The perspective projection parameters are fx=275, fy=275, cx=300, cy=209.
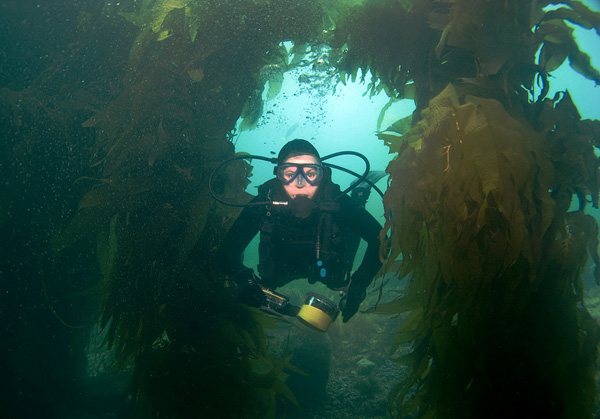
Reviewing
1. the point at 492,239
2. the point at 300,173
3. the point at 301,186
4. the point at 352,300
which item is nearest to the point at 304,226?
the point at 301,186

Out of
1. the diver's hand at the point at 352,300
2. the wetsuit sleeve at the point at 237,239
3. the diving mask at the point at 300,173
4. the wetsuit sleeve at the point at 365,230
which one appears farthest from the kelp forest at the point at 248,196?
the wetsuit sleeve at the point at 365,230

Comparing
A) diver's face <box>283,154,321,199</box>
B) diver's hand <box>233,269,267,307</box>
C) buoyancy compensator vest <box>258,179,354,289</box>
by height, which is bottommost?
diver's hand <box>233,269,267,307</box>

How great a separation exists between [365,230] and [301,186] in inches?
39.2

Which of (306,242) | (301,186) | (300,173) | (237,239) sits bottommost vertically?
(237,239)

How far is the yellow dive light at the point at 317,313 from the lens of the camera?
111 inches

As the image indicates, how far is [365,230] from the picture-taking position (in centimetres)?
351

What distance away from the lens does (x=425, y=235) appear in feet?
6.21

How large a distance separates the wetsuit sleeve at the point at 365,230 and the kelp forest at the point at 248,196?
1.13 m

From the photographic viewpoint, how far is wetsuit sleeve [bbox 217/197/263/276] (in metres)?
3.24

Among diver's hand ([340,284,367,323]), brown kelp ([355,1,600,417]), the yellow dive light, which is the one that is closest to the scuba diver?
diver's hand ([340,284,367,323])

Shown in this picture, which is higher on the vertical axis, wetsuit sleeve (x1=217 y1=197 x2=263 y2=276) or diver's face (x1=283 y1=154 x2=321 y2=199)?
diver's face (x1=283 y1=154 x2=321 y2=199)

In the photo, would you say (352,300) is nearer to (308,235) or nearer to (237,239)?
(308,235)

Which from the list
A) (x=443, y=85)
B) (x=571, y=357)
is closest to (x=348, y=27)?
(x=443, y=85)

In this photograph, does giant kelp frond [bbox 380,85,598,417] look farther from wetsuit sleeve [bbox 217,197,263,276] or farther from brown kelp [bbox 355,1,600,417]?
wetsuit sleeve [bbox 217,197,263,276]
